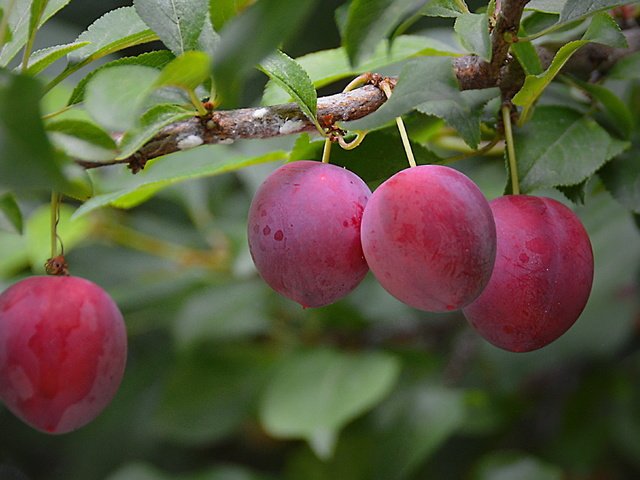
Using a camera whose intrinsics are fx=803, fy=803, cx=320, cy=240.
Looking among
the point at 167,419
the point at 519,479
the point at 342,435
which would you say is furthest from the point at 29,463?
the point at 519,479

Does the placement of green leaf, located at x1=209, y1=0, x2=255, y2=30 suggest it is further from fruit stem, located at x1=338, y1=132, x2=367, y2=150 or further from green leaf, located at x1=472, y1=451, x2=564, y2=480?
green leaf, located at x1=472, y1=451, x2=564, y2=480

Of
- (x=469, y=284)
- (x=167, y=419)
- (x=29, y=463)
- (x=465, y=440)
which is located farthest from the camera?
(x=29, y=463)

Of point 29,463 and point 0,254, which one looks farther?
point 29,463

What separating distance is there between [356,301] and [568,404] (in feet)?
1.30

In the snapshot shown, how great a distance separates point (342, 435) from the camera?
1.20 m

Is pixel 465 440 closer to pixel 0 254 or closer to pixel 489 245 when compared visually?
pixel 0 254

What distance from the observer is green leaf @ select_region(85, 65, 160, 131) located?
40cm

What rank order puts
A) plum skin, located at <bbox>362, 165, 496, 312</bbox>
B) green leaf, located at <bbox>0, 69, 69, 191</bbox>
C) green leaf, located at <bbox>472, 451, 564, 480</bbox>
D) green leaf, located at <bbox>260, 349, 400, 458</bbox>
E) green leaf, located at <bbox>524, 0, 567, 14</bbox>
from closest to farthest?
green leaf, located at <bbox>0, 69, 69, 191</bbox>
plum skin, located at <bbox>362, 165, 496, 312</bbox>
green leaf, located at <bbox>524, 0, 567, 14</bbox>
green leaf, located at <bbox>260, 349, 400, 458</bbox>
green leaf, located at <bbox>472, 451, 564, 480</bbox>

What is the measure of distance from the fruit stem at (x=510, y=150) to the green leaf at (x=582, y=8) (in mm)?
94

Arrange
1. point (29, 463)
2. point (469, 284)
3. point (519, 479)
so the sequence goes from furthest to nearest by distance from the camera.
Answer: point (29, 463) < point (519, 479) < point (469, 284)

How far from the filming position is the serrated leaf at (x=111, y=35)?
577mm

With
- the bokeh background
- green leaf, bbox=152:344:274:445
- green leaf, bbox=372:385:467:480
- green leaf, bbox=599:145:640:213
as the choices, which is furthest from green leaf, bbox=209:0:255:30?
green leaf, bbox=152:344:274:445

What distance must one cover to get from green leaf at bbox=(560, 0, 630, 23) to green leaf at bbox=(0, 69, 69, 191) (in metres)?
0.37

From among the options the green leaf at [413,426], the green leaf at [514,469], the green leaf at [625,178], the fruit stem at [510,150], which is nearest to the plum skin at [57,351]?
the fruit stem at [510,150]
